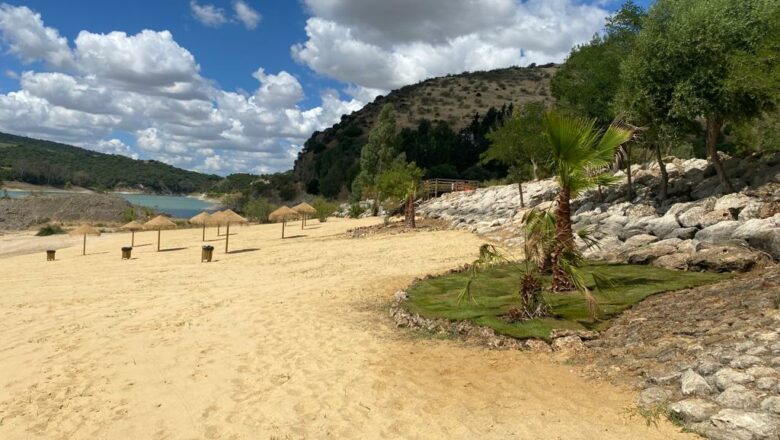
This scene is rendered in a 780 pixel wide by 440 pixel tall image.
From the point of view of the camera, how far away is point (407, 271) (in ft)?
57.4

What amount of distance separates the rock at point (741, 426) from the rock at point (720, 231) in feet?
32.3

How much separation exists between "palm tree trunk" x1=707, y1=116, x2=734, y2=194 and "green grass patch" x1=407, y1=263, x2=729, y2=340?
21.3ft

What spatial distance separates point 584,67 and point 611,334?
23606 millimetres

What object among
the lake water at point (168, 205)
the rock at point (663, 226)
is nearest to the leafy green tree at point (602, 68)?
the rock at point (663, 226)

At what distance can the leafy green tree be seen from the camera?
25.4 meters

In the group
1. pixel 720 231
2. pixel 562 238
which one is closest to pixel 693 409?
pixel 562 238

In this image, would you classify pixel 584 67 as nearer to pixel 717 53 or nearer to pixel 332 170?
pixel 717 53

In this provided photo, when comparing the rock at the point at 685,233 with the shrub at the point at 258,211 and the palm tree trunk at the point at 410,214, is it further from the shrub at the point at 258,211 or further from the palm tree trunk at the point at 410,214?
the shrub at the point at 258,211

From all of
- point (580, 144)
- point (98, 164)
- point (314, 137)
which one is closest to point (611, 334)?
point (580, 144)

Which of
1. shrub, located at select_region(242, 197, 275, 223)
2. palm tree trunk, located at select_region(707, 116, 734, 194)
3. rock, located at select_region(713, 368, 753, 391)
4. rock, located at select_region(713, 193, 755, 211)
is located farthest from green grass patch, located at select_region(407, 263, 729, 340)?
shrub, located at select_region(242, 197, 275, 223)

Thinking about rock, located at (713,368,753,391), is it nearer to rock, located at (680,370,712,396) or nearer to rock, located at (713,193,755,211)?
rock, located at (680,370,712,396)

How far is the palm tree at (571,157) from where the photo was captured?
10.6 metres

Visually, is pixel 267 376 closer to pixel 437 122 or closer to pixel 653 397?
pixel 653 397

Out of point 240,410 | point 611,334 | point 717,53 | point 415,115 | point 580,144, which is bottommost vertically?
point 240,410
